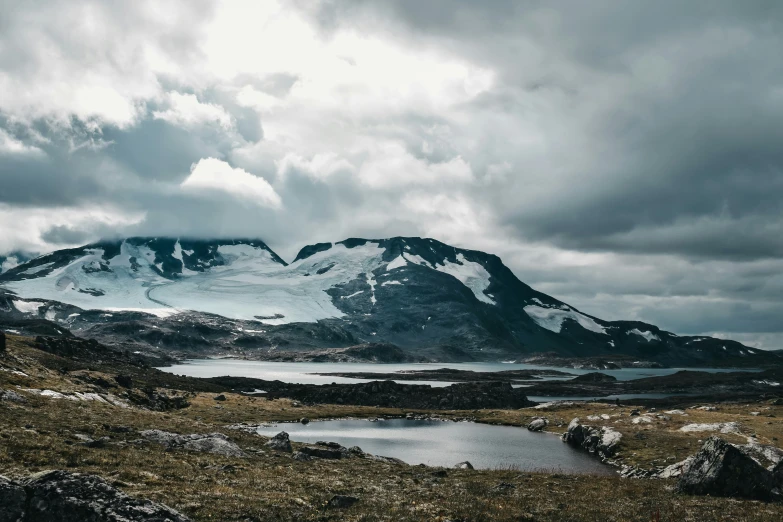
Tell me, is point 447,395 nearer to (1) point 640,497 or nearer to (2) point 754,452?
(2) point 754,452

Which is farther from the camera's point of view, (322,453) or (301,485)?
(322,453)

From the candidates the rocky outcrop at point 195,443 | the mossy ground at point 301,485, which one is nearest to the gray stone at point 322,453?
the mossy ground at point 301,485

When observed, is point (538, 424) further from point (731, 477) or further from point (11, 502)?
point (11, 502)

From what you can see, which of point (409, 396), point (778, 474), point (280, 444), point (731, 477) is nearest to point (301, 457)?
point (280, 444)

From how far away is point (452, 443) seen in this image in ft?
303

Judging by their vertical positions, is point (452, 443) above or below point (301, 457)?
below

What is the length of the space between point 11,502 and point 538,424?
4282 inches

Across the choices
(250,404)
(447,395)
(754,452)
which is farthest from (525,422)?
(754,452)

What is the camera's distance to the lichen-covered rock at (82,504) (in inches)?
695

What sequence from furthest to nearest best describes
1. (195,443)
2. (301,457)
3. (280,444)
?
1. (280,444)
2. (301,457)
3. (195,443)

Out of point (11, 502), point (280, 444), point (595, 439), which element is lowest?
point (595, 439)

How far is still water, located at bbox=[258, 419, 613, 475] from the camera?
7188cm

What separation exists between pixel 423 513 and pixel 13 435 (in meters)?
27.9

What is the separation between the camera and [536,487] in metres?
40.8
